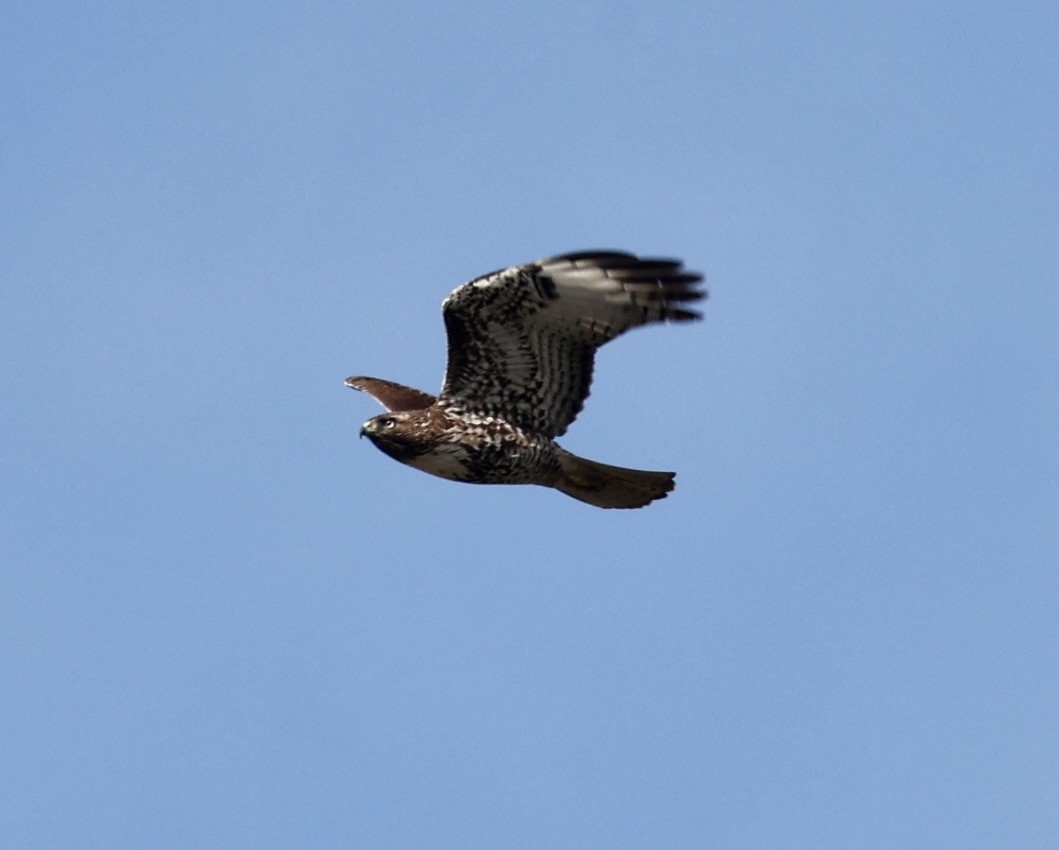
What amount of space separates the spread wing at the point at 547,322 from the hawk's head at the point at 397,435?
34 cm

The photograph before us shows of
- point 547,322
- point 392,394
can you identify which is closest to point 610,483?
point 547,322

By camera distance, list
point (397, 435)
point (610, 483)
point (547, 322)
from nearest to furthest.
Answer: point (547, 322), point (397, 435), point (610, 483)

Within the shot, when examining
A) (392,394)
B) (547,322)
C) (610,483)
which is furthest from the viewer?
(392,394)

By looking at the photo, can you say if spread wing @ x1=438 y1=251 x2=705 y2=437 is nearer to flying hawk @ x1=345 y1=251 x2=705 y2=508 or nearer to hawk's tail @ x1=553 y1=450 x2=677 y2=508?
flying hawk @ x1=345 y1=251 x2=705 y2=508

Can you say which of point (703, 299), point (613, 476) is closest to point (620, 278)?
point (703, 299)

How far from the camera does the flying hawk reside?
47.6 feet

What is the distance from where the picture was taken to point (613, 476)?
1514cm

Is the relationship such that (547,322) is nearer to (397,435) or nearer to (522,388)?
(522,388)

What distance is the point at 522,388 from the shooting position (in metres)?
15.1

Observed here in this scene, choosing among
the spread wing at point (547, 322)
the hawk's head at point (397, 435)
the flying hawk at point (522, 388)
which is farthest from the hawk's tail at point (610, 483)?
the hawk's head at point (397, 435)

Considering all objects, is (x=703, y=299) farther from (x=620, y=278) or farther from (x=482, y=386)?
(x=482, y=386)

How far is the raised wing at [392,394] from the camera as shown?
639 inches

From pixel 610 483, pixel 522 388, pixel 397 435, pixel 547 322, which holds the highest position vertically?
pixel 547 322

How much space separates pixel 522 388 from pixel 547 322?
60cm
